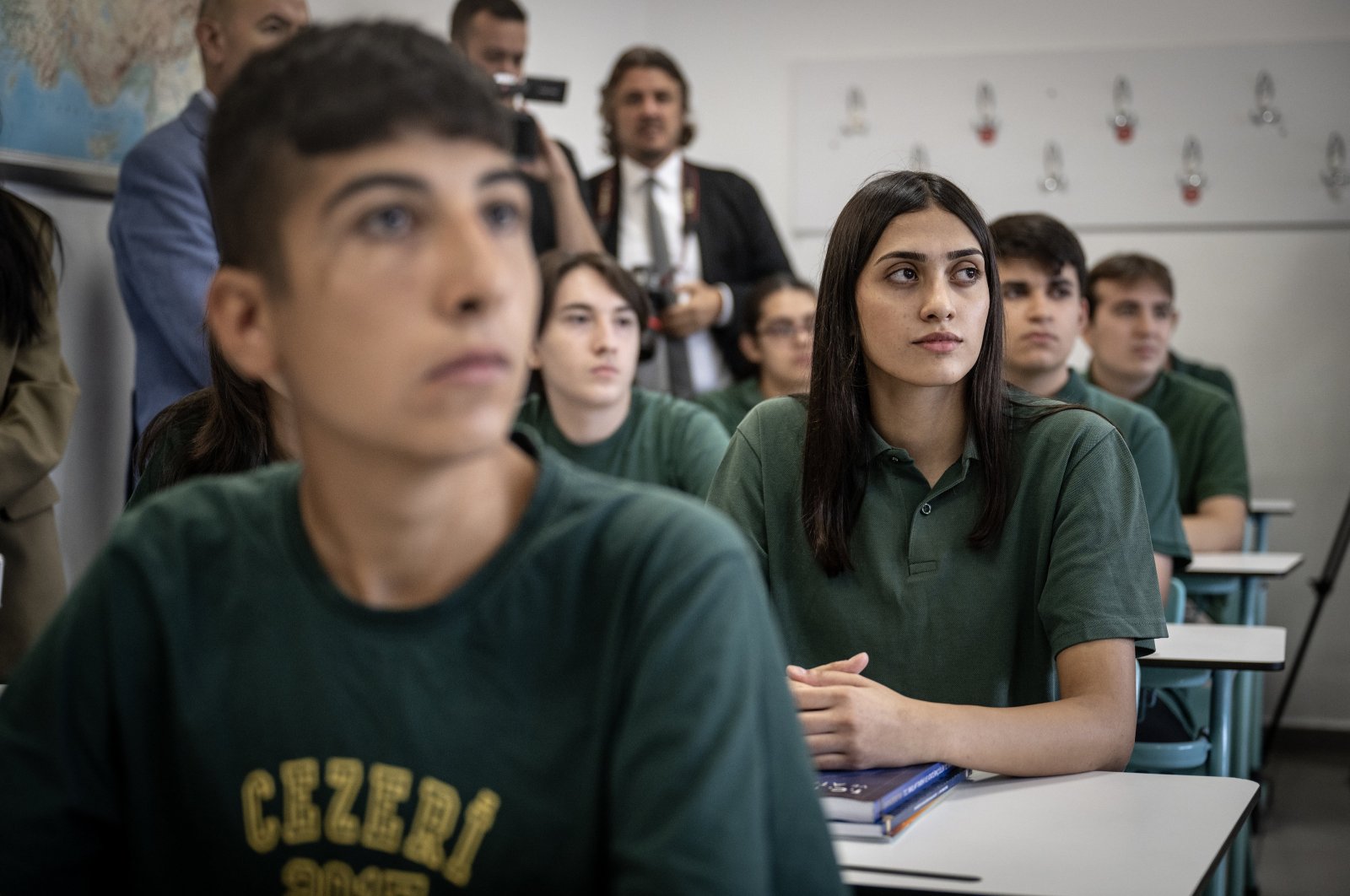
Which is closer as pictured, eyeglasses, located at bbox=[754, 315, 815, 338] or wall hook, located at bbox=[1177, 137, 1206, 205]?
eyeglasses, located at bbox=[754, 315, 815, 338]

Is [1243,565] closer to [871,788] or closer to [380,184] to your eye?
[871,788]

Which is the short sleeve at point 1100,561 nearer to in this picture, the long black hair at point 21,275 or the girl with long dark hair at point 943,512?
the girl with long dark hair at point 943,512

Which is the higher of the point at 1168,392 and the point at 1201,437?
the point at 1168,392

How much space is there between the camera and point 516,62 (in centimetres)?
377

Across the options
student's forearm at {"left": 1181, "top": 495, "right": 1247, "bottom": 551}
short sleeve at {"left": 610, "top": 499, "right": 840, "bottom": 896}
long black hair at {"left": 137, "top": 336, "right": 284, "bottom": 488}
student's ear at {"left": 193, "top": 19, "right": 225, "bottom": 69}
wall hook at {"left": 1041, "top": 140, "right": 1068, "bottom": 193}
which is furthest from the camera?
wall hook at {"left": 1041, "top": 140, "right": 1068, "bottom": 193}

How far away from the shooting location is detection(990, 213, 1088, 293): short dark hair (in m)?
3.14

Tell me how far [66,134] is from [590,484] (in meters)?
2.59

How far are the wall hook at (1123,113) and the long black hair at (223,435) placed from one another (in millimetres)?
4393

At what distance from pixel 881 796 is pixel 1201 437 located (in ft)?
10.6

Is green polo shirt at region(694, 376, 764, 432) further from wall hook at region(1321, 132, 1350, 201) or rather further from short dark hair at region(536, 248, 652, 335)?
wall hook at region(1321, 132, 1350, 201)

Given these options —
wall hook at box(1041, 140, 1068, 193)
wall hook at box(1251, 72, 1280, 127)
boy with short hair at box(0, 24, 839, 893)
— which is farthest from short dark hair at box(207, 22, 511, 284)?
wall hook at box(1251, 72, 1280, 127)

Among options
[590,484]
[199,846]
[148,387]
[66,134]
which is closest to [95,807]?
[199,846]

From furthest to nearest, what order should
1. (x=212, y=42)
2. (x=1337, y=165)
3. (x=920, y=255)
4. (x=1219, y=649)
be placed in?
(x=1337, y=165) → (x=212, y=42) → (x=1219, y=649) → (x=920, y=255)

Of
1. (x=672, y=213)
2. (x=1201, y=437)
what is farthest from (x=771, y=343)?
(x=1201, y=437)
